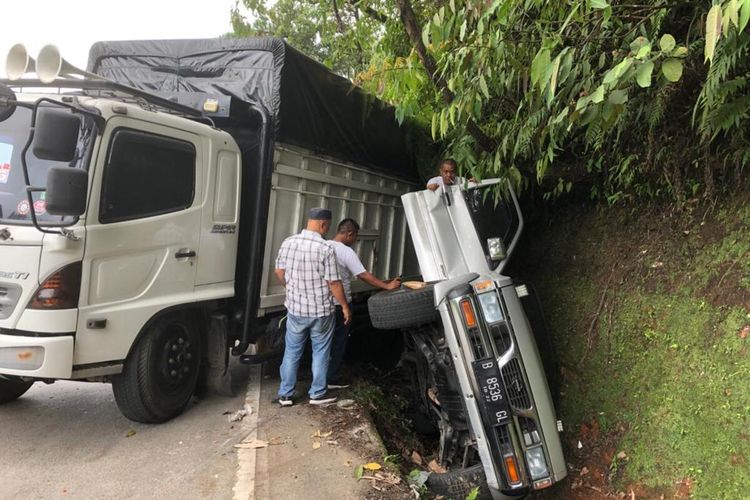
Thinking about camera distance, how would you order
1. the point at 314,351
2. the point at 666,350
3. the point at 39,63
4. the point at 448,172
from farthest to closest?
the point at 448,172 < the point at 314,351 < the point at 666,350 < the point at 39,63

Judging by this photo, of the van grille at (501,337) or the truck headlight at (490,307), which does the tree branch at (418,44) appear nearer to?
the truck headlight at (490,307)

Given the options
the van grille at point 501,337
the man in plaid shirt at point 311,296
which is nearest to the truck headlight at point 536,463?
the van grille at point 501,337

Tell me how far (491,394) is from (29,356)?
2881mm

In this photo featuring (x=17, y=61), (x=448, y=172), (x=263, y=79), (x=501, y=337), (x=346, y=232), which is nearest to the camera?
(x=17, y=61)

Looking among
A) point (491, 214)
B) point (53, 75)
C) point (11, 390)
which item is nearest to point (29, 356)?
point (11, 390)

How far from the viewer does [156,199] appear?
4.02 meters

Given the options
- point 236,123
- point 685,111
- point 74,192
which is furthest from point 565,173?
point 74,192

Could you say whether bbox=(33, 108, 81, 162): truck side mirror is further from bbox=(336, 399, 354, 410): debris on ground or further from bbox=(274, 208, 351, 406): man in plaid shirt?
bbox=(336, 399, 354, 410): debris on ground

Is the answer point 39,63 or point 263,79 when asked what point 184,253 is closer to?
point 39,63

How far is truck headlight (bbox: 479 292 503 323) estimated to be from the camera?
11.7 feet

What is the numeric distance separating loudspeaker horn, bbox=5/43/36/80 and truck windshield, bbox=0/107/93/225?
0.80ft

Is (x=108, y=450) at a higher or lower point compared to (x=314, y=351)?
lower

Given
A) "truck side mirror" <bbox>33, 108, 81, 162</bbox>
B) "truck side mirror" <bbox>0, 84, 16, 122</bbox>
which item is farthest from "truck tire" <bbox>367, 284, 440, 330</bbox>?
"truck side mirror" <bbox>0, 84, 16, 122</bbox>

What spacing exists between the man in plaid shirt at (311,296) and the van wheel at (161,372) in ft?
2.54
